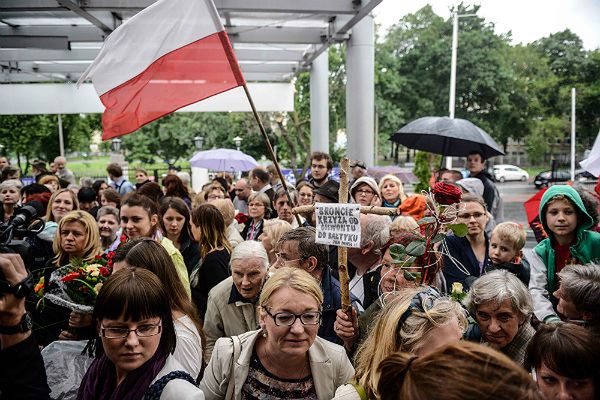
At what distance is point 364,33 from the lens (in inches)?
396

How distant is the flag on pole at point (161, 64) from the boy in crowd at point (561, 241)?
245cm

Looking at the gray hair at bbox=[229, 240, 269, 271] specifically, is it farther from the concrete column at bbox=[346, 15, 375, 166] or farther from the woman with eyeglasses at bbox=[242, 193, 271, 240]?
the concrete column at bbox=[346, 15, 375, 166]

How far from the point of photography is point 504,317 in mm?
2887

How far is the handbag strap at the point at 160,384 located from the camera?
2061 mm

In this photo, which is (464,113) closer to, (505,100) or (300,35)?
(505,100)

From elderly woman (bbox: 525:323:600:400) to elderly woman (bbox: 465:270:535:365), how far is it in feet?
1.90

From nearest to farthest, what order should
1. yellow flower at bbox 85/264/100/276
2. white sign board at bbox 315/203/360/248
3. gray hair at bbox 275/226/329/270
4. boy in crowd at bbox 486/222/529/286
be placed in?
white sign board at bbox 315/203/360/248
yellow flower at bbox 85/264/100/276
gray hair at bbox 275/226/329/270
boy in crowd at bbox 486/222/529/286

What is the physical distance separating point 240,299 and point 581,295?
6.49 feet

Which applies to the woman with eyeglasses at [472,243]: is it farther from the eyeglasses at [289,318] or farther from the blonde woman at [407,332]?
the eyeglasses at [289,318]

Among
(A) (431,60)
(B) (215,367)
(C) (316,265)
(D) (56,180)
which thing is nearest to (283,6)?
(D) (56,180)

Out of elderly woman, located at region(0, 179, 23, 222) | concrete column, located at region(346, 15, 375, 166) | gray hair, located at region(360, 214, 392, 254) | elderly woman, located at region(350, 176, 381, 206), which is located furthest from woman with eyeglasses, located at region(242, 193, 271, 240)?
concrete column, located at region(346, 15, 375, 166)

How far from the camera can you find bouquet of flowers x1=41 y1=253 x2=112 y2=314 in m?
3.04

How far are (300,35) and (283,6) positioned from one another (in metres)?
2.94

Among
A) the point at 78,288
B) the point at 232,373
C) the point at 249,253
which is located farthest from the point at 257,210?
the point at 232,373
